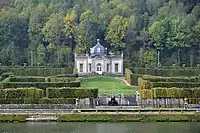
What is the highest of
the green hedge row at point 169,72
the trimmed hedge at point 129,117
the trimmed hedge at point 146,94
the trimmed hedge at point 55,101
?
the green hedge row at point 169,72

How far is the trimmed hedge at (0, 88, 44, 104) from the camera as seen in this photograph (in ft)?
137

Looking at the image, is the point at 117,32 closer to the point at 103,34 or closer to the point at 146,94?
the point at 103,34

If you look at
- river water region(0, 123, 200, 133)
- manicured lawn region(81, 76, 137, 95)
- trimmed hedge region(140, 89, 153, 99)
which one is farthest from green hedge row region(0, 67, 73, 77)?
river water region(0, 123, 200, 133)

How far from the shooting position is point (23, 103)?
41.6 meters

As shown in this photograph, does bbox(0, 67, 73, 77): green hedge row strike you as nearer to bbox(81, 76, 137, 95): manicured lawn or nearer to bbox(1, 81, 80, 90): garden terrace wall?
bbox(81, 76, 137, 95): manicured lawn

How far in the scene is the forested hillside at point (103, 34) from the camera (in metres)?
83.0

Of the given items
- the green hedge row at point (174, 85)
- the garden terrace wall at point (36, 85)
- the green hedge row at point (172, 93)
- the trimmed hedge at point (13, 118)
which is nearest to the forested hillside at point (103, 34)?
the green hedge row at point (174, 85)

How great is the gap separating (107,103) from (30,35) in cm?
4648

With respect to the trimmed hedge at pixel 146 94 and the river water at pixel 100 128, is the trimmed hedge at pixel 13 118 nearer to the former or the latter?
the river water at pixel 100 128

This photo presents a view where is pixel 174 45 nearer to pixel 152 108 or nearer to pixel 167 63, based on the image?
pixel 167 63

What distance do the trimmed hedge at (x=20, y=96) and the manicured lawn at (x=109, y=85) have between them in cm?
1239

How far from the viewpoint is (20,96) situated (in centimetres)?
4222

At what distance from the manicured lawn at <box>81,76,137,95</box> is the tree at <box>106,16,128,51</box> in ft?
52.3

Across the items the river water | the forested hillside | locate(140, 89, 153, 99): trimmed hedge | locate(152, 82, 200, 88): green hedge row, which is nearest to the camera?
the river water
